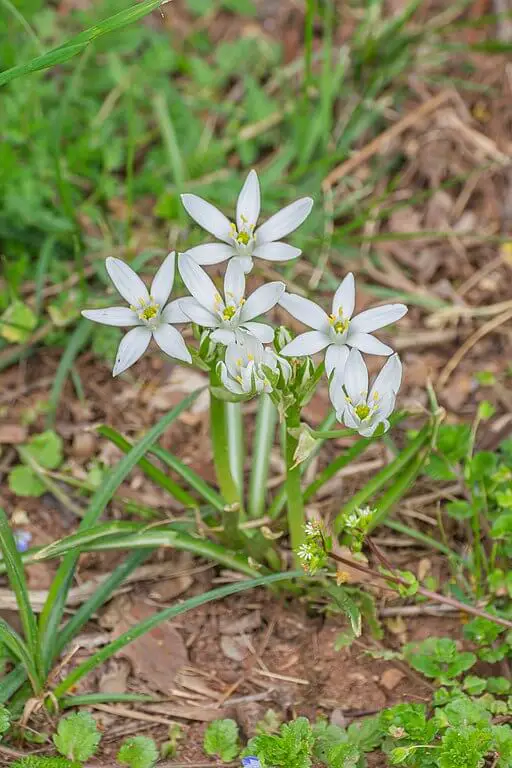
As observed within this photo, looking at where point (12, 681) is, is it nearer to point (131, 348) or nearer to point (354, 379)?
point (131, 348)

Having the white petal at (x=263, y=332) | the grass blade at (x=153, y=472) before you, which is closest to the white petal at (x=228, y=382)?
the white petal at (x=263, y=332)

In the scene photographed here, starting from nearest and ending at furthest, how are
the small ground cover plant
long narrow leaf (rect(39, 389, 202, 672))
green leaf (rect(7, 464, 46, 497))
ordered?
the small ground cover plant < long narrow leaf (rect(39, 389, 202, 672)) < green leaf (rect(7, 464, 46, 497))

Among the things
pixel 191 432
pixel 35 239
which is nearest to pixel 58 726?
pixel 191 432

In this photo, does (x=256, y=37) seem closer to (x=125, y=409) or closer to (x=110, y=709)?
(x=125, y=409)

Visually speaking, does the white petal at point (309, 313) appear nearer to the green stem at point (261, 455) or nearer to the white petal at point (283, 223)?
the white petal at point (283, 223)

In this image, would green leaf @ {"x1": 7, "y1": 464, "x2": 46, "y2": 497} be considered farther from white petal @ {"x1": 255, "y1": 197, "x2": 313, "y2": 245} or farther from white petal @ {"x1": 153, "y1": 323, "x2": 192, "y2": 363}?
white petal @ {"x1": 255, "y1": 197, "x2": 313, "y2": 245}

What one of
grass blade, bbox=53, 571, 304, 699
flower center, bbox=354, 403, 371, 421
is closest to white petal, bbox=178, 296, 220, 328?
flower center, bbox=354, 403, 371, 421
